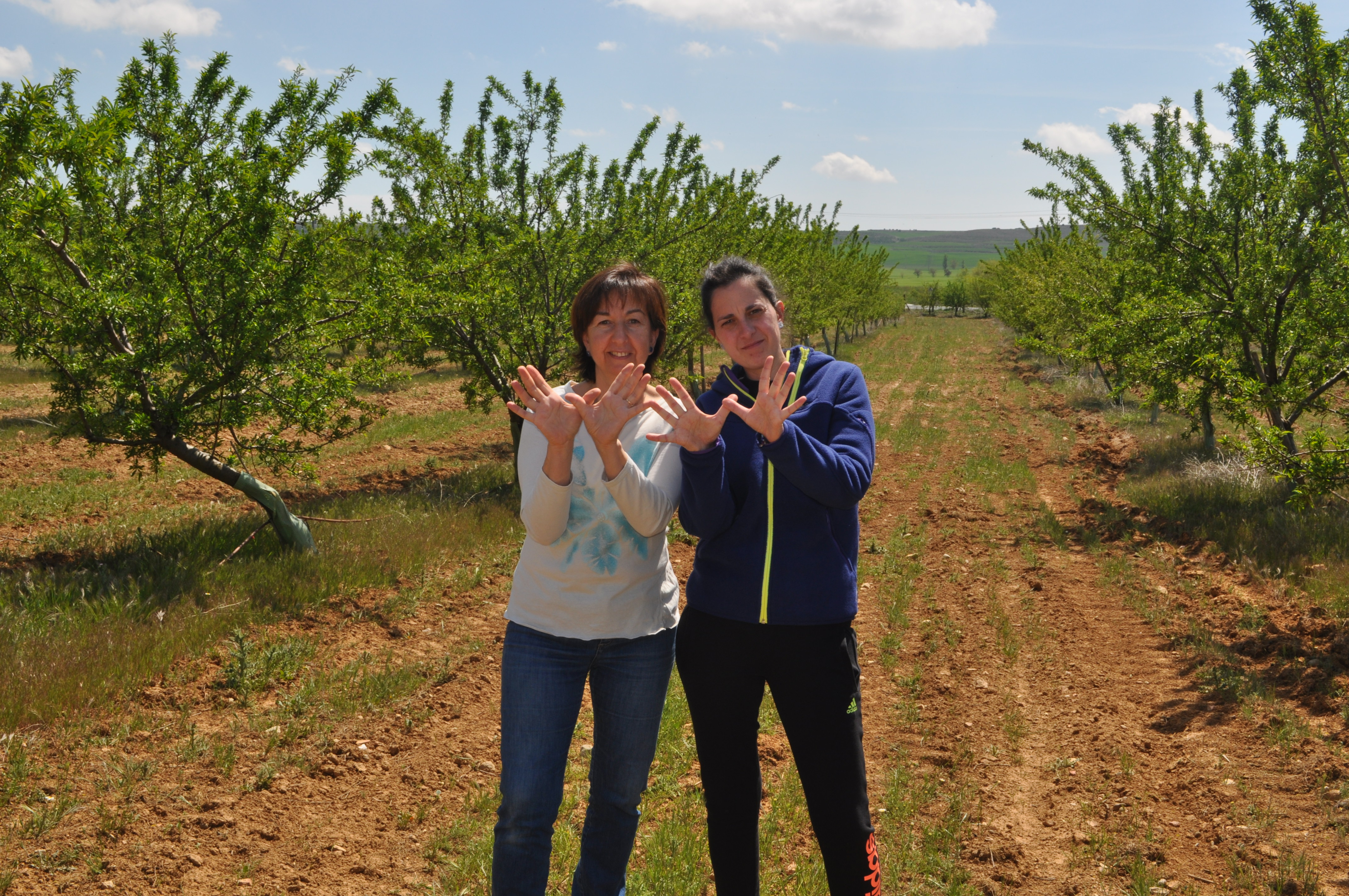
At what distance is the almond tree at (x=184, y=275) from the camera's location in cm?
643

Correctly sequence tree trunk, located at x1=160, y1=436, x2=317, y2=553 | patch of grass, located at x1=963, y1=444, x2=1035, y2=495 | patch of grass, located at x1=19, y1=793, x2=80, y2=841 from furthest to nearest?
1. patch of grass, located at x1=963, y1=444, x2=1035, y2=495
2. tree trunk, located at x1=160, y1=436, x2=317, y2=553
3. patch of grass, located at x1=19, y1=793, x2=80, y2=841

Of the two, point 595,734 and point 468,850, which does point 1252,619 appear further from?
point 595,734

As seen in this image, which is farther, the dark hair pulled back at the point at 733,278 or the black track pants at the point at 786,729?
the dark hair pulled back at the point at 733,278

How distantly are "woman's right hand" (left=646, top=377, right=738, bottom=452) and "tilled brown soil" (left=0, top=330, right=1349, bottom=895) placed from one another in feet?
8.17

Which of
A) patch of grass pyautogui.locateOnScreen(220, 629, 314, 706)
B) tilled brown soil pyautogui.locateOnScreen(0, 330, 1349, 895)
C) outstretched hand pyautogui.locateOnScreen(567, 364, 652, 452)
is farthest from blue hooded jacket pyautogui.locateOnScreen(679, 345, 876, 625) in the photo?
patch of grass pyautogui.locateOnScreen(220, 629, 314, 706)

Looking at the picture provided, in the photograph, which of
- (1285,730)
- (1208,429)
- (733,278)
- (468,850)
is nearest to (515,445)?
(468,850)

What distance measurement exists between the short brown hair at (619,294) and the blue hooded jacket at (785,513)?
477mm

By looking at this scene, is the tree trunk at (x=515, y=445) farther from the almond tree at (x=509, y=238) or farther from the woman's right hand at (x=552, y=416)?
the woman's right hand at (x=552, y=416)

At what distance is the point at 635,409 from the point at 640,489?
25 cm

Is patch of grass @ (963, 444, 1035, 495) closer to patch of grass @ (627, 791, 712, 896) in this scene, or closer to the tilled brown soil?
the tilled brown soil

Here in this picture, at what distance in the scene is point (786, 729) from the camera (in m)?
2.62

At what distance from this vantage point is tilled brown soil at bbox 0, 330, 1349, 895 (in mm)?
3758

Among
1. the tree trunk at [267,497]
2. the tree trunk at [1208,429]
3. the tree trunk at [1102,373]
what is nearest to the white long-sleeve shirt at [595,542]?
the tree trunk at [267,497]

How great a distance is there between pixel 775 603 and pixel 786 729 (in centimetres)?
41
